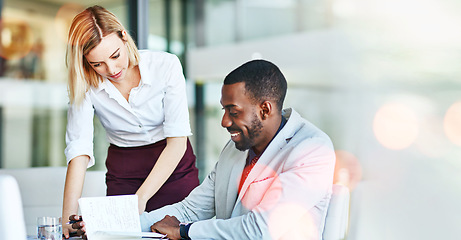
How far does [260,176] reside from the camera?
5.87 ft

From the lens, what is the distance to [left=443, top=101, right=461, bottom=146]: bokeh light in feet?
13.2

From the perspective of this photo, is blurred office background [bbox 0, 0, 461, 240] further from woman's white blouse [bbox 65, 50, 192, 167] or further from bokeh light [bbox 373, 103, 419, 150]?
woman's white blouse [bbox 65, 50, 192, 167]

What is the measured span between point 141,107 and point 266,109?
2.26 feet

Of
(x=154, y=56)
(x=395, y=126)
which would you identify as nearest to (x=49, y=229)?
(x=154, y=56)

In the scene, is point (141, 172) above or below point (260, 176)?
below

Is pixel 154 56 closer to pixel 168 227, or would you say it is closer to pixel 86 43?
pixel 86 43

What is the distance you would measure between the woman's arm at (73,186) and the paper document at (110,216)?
37cm

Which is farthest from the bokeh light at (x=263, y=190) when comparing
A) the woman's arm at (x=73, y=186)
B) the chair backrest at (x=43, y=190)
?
the chair backrest at (x=43, y=190)

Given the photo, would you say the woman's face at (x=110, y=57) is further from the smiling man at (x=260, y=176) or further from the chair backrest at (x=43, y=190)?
the chair backrest at (x=43, y=190)

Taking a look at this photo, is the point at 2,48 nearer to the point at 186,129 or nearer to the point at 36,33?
the point at 36,33

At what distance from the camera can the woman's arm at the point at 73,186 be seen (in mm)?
2061

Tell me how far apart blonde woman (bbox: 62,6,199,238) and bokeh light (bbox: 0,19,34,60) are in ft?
8.08

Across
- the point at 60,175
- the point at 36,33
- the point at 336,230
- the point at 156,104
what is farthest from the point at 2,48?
the point at 336,230

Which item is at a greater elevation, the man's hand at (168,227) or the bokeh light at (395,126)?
the man's hand at (168,227)
